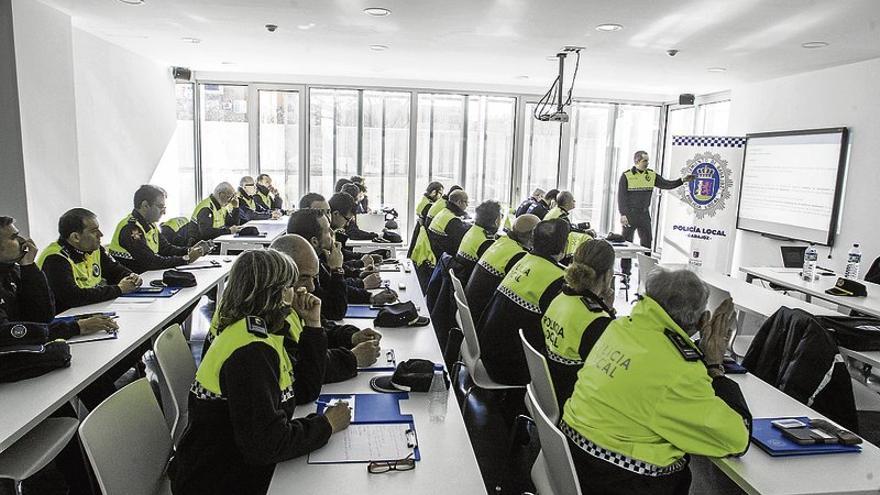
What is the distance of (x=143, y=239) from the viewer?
466 cm

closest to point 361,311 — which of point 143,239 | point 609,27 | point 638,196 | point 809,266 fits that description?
point 143,239

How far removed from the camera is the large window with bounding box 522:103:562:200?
10602mm

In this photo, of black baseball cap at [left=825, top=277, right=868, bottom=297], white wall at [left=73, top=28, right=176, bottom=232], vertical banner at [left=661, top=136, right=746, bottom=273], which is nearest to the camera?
black baseball cap at [left=825, top=277, right=868, bottom=297]

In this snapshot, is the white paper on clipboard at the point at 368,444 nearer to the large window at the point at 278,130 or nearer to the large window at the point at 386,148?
the large window at the point at 386,148

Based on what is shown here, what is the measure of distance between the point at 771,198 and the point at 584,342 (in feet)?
21.8

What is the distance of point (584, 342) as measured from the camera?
2.55 meters

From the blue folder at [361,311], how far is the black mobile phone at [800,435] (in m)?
2.10

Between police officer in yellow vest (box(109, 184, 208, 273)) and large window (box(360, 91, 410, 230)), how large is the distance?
217 inches

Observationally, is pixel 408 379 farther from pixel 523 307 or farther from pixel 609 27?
pixel 609 27

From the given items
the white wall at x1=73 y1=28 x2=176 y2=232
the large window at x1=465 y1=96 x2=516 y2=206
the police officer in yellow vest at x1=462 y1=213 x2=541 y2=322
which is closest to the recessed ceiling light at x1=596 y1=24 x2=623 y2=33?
the police officer in yellow vest at x1=462 y1=213 x2=541 y2=322

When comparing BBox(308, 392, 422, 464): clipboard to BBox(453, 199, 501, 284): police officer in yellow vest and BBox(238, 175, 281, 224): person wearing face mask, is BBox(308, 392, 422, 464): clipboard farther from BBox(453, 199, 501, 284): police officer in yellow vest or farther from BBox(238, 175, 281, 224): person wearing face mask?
BBox(238, 175, 281, 224): person wearing face mask

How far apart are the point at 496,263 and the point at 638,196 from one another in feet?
18.0

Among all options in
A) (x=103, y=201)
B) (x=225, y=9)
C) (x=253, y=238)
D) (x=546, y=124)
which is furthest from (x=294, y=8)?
(x=546, y=124)

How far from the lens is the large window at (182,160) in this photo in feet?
30.6
